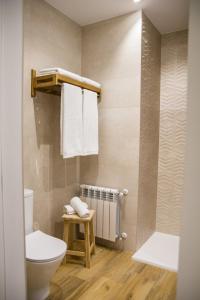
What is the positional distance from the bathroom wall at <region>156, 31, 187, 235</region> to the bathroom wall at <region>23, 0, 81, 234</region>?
3.70 ft

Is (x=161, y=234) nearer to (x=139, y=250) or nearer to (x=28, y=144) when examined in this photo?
(x=139, y=250)

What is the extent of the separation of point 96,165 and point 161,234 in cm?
122

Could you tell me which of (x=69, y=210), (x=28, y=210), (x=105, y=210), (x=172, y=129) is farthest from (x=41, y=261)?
(x=172, y=129)

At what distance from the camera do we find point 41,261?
1507 mm

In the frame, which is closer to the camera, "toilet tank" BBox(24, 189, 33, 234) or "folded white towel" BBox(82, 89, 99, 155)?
"toilet tank" BBox(24, 189, 33, 234)

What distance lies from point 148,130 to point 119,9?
124 cm

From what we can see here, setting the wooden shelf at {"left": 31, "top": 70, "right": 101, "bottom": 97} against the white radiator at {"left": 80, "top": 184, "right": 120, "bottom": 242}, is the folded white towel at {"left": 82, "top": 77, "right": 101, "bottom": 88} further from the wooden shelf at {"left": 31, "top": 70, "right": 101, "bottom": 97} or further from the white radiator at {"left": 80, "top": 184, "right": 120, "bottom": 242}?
the white radiator at {"left": 80, "top": 184, "right": 120, "bottom": 242}

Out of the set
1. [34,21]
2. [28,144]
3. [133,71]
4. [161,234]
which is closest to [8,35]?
[28,144]

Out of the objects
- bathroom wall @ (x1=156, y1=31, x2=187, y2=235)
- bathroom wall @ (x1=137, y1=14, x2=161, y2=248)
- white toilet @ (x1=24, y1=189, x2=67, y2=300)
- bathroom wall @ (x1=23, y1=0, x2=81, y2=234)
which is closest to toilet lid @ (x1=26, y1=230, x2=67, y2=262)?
white toilet @ (x1=24, y1=189, x2=67, y2=300)

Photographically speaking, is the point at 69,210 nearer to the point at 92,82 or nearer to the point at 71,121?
the point at 71,121

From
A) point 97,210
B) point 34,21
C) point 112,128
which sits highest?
point 34,21

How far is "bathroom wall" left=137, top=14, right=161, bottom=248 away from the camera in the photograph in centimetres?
237

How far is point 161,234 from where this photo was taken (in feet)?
9.33

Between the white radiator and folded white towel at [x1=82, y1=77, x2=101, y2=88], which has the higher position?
folded white towel at [x1=82, y1=77, x2=101, y2=88]
